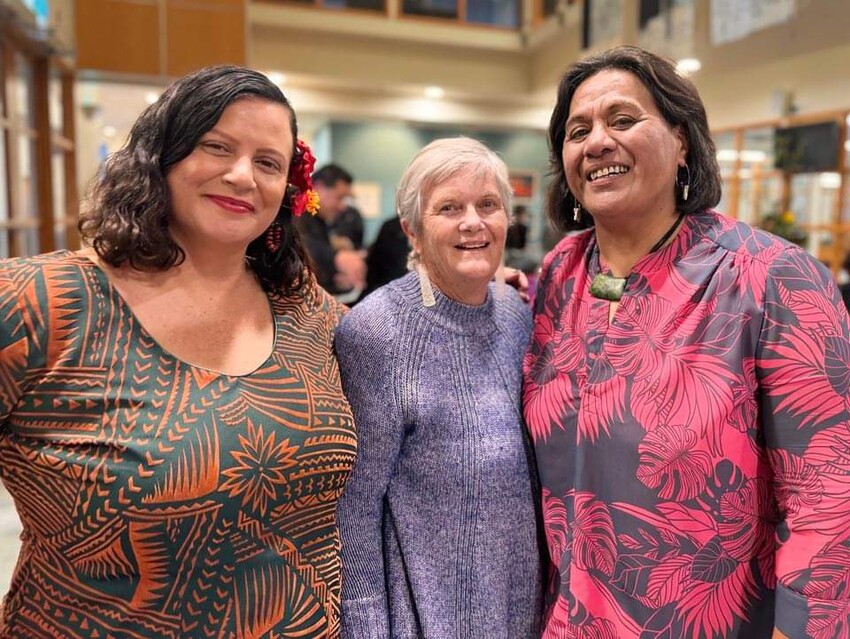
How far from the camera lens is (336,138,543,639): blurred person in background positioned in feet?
5.00

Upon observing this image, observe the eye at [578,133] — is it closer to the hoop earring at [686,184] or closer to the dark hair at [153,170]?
the hoop earring at [686,184]

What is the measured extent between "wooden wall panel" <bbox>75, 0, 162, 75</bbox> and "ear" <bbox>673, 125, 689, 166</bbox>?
20.5 ft

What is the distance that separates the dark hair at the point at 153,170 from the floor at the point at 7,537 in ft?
2.34

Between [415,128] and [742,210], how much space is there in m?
5.23

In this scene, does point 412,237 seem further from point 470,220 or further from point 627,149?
point 627,149

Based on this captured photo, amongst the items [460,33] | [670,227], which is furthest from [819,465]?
[460,33]

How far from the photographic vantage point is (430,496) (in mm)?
1540

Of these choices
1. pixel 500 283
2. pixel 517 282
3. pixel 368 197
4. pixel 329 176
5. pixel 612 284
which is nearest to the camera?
pixel 612 284

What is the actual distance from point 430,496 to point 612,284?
1.98ft

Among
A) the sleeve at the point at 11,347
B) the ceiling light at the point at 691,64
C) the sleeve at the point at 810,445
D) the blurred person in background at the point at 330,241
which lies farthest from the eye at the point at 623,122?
the ceiling light at the point at 691,64

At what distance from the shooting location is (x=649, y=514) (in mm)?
1312

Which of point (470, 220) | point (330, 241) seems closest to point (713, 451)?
point (470, 220)

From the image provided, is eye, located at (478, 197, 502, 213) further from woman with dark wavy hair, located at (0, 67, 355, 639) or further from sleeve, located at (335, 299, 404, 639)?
woman with dark wavy hair, located at (0, 67, 355, 639)

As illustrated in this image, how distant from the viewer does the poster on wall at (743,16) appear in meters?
4.89
